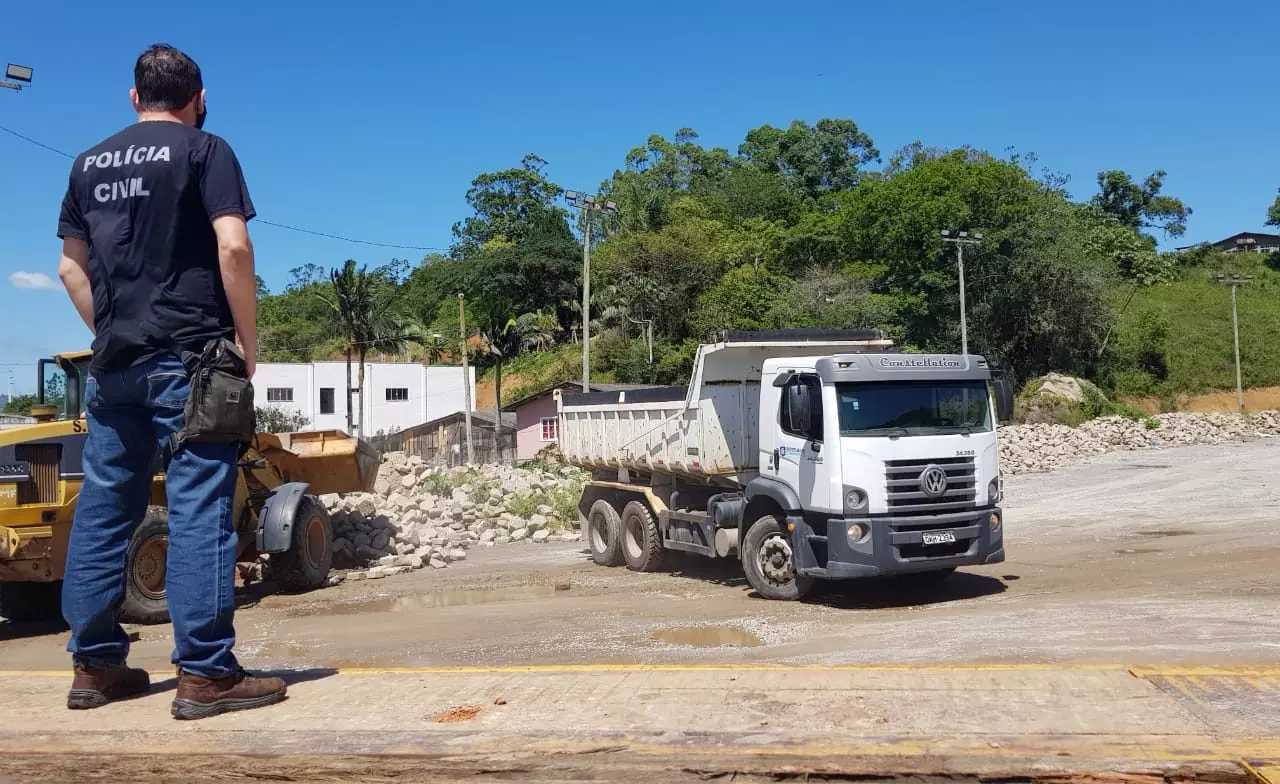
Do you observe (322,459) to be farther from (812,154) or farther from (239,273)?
(812,154)

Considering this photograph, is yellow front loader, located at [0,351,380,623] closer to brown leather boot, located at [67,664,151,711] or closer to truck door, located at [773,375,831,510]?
brown leather boot, located at [67,664,151,711]

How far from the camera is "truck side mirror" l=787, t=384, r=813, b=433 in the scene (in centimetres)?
1113

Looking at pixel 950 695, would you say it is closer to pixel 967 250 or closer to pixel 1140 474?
pixel 1140 474

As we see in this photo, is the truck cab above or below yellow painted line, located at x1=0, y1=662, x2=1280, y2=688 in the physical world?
above

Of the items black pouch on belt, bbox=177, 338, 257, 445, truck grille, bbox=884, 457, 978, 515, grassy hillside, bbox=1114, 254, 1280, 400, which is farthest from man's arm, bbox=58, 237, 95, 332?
grassy hillside, bbox=1114, 254, 1280, 400

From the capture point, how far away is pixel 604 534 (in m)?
15.7

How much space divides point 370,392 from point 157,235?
5855 centimetres

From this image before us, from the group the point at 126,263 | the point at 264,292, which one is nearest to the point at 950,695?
the point at 126,263

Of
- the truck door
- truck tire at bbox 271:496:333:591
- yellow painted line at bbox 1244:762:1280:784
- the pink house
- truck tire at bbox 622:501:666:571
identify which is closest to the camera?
yellow painted line at bbox 1244:762:1280:784

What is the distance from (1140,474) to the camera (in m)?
29.5

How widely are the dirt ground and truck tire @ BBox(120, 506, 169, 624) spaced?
19 centimetres

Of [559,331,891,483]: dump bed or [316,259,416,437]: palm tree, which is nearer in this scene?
[559,331,891,483]: dump bed

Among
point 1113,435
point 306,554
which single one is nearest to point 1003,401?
point 306,554

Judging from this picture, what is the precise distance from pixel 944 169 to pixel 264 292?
63677 mm
